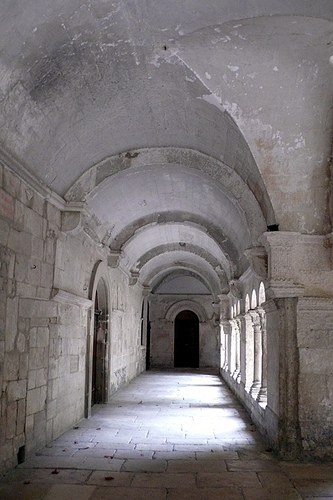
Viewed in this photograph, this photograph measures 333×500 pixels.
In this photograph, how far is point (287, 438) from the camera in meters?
5.34

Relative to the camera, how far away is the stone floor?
4.23 m

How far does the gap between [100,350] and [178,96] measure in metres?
5.88

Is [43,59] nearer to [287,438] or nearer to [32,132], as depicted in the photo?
[32,132]

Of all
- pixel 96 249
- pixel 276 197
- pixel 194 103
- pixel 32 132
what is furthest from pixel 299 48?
pixel 96 249

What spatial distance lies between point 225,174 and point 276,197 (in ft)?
4.39

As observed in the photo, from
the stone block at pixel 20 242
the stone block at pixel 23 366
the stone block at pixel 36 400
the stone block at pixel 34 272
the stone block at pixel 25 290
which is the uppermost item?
the stone block at pixel 20 242

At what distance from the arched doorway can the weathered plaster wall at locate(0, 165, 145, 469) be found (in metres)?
1.68

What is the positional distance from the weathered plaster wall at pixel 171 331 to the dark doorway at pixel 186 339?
67 centimetres

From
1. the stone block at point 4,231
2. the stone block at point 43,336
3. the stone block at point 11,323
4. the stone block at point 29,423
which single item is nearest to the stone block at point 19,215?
the stone block at point 4,231

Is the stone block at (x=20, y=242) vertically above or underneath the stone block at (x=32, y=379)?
above

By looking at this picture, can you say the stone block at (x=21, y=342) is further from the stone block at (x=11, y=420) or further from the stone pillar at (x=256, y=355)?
the stone pillar at (x=256, y=355)

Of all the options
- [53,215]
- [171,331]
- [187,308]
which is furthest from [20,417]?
[187,308]

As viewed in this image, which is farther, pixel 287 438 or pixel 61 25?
pixel 287 438

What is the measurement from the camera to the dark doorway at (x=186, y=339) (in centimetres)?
2123
